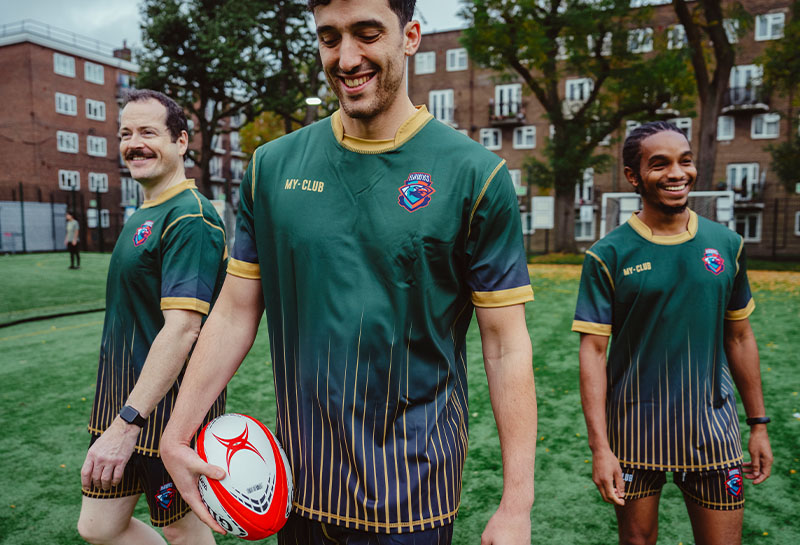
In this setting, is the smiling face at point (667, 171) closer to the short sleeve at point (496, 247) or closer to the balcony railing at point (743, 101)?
the short sleeve at point (496, 247)

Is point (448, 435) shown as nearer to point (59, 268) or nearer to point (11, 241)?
point (59, 268)

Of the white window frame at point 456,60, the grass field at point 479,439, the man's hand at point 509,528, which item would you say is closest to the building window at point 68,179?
the white window frame at point 456,60

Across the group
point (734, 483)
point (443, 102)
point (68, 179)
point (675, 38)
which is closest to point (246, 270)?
point (734, 483)

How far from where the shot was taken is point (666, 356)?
103 inches

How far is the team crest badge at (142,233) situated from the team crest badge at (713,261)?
2.38 m

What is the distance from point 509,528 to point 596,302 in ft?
4.77

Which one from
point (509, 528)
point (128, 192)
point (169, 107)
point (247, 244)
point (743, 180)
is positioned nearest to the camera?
point (509, 528)

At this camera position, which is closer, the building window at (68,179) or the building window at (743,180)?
the building window at (743,180)

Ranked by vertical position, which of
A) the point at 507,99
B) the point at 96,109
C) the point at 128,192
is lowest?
the point at 128,192

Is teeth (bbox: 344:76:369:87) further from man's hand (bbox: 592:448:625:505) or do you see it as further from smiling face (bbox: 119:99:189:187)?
Answer: man's hand (bbox: 592:448:625:505)

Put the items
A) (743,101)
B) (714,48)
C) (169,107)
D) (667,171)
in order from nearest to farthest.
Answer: (667,171)
(169,107)
(714,48)
(743,101)

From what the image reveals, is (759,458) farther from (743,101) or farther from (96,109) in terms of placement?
(96,109)

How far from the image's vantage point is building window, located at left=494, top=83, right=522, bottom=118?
4106cm

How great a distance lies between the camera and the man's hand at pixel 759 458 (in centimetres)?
280
